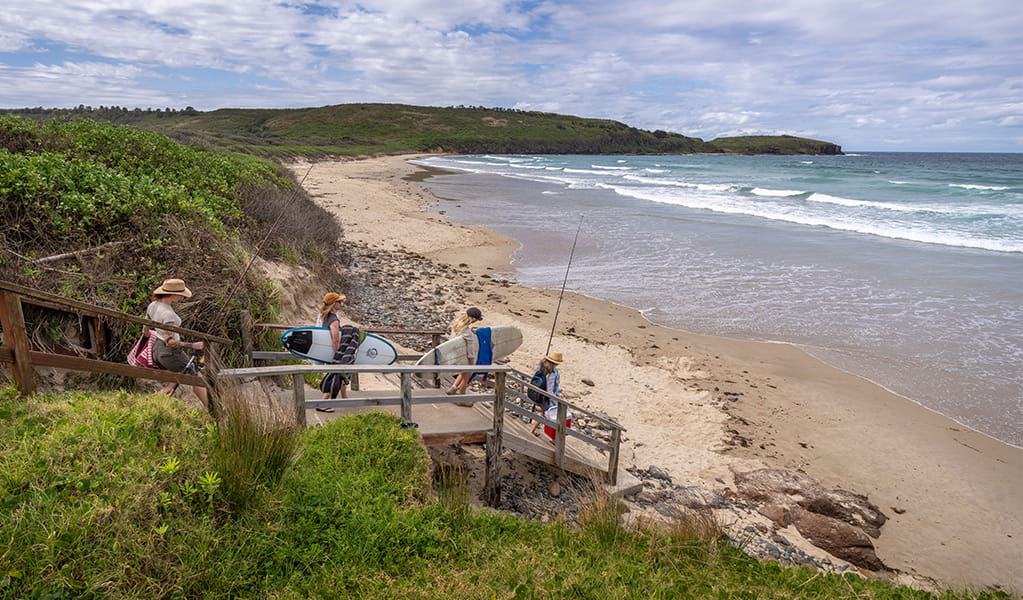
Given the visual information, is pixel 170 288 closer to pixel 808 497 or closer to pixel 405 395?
pixel 405 395

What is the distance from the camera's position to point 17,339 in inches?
177

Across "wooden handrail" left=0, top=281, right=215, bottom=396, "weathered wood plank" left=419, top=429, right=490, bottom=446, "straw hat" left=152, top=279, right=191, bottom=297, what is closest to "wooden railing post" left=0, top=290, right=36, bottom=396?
Answer: "wooden handrail" left=0, top=281, right=215, bottom=396

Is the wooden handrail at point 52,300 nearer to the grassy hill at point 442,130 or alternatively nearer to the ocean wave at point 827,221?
the ocean wave at point 827,221

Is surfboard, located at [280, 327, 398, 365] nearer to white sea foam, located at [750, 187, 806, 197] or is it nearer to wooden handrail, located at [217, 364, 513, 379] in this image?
wooden handrail, located at [217, 364, 513, 379]

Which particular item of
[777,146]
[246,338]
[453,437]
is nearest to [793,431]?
[453,437]

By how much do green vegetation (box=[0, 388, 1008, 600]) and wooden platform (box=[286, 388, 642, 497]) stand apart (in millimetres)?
1132

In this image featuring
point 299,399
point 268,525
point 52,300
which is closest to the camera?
point 268,525

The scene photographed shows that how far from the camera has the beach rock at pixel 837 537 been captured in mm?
7039

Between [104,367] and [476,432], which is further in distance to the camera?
[476,432]

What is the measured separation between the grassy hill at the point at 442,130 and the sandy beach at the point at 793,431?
244ft

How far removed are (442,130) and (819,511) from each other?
132 m

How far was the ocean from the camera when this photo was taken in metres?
12.3

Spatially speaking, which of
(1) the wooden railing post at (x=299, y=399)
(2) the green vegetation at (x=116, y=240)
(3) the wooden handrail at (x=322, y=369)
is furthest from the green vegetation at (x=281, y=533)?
(2) the green vegetation at (x=116, y=240)

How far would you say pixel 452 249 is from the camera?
2209 cm
